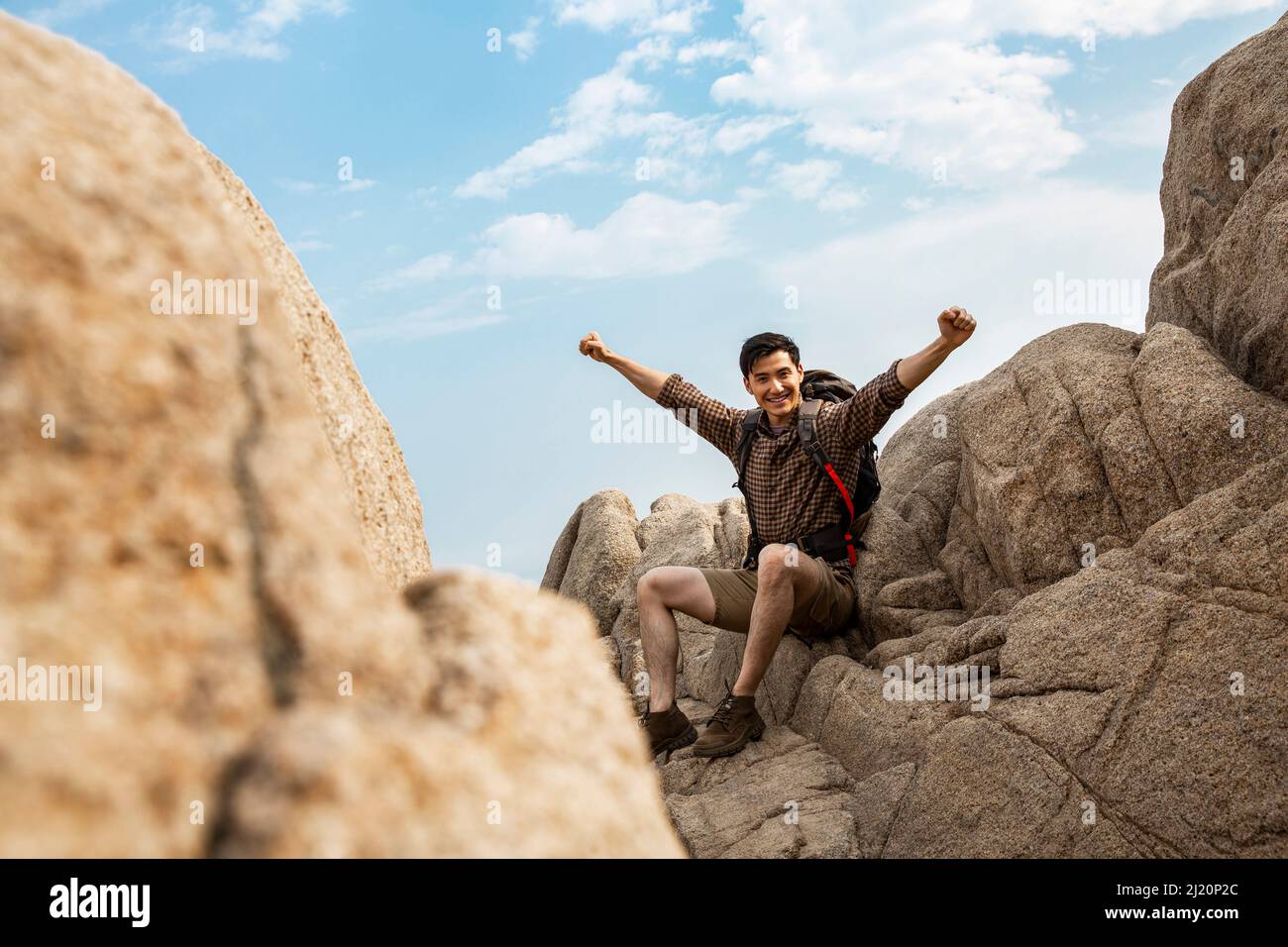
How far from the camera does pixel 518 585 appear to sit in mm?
3811

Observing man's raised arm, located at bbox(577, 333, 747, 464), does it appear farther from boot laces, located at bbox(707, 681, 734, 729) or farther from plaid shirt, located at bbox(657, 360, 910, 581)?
boot laces, located at bbox(707, 681, 734, 729)

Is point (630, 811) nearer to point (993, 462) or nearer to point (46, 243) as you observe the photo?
point (46, 243)

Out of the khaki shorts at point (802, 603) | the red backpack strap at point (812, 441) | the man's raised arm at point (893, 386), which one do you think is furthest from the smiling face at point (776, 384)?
the khaki shorts at point (802, 603)

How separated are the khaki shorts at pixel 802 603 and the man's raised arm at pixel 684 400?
60.7 inches

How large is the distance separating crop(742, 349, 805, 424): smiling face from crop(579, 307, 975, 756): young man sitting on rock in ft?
0.04

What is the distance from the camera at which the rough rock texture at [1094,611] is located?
7.64 meters

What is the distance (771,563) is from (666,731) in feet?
7.54

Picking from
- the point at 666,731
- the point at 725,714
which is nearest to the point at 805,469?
the point at 725,714

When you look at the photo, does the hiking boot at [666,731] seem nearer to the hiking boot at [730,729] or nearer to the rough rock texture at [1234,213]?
the hiking boot at [730,729]

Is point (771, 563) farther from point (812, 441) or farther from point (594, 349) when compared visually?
point (594, 349)

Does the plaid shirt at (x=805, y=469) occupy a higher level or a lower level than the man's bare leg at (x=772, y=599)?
higher

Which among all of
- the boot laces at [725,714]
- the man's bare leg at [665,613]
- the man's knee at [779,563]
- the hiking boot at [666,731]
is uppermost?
the man's knee at [779,563]
